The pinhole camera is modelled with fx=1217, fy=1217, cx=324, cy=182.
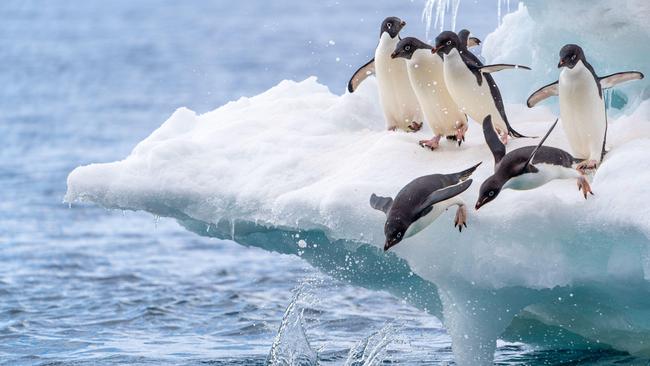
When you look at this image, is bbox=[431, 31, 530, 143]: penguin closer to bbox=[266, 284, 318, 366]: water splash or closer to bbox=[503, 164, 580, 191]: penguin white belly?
bbox=[503, 164, 580, 191]: penguin white belly

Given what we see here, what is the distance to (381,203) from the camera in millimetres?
6113

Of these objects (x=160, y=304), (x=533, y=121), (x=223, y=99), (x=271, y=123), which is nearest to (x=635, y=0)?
(x=533, y=121)

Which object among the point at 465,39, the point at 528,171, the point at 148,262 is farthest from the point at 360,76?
the point at 148,262

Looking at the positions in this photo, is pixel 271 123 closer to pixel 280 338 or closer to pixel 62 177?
pixel 280 338

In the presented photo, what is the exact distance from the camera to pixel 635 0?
6.78 metres

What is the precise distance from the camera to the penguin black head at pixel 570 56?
6.33 m

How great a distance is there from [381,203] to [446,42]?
112cm

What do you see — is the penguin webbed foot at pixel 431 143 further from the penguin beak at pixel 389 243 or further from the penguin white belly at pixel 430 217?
the penguin beak at pixel 389 243

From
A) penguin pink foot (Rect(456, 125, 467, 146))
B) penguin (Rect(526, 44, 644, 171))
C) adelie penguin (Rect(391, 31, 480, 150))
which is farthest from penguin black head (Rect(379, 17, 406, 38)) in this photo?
penguin (Rect(526, 44, 644, 171))

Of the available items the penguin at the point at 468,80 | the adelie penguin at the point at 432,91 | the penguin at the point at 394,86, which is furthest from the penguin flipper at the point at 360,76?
the penguin at the point at 468,80

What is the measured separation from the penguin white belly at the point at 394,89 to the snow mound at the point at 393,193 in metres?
0.13

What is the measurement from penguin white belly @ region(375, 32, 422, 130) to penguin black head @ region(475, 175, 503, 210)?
1.53 metres

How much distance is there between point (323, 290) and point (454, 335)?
4654mm

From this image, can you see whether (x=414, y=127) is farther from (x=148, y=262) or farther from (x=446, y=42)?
(x=148, y=262)
